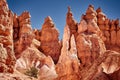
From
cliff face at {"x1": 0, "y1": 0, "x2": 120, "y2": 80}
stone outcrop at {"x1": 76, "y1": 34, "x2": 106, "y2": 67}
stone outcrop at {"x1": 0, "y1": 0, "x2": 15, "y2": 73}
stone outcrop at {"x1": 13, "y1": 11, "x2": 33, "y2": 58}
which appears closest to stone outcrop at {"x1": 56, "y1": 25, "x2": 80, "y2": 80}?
cliff face at {"x1": 0, "y1": 0, "x2": 120, "y2": 80}

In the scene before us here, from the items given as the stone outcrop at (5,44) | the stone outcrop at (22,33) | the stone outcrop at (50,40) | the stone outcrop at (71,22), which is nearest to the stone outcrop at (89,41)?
the stone outcrop at (71,22)

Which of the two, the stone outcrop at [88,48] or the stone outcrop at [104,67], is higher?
the stone outcrop at [88,48]

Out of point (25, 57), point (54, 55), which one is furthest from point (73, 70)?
point (54, 55)

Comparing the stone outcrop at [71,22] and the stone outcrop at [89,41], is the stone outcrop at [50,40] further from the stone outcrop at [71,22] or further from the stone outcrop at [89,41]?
the stone outcrop at [89,41]

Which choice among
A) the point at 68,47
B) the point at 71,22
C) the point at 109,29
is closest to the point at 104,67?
the point at 68,47

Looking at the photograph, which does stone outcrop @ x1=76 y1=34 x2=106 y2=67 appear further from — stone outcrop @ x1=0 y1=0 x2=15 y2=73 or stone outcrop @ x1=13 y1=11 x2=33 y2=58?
stone outcrop @ x1=0 y1=0 x2=15 y2=73

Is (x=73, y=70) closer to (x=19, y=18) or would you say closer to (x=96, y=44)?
(x=96, y=44)

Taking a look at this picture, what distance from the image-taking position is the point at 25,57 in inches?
2899

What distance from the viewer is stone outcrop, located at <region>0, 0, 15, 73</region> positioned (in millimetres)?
23484

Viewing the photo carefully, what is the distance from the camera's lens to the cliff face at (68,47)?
45.9 meters

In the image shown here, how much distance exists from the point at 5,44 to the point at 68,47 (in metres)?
38.2

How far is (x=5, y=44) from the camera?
81.8 ft

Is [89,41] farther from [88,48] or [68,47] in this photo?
[68,47]

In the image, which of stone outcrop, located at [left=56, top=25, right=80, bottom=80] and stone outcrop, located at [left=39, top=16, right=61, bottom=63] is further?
stone outcrop, located at [left=39, top=16, right=61, bottom=63]
